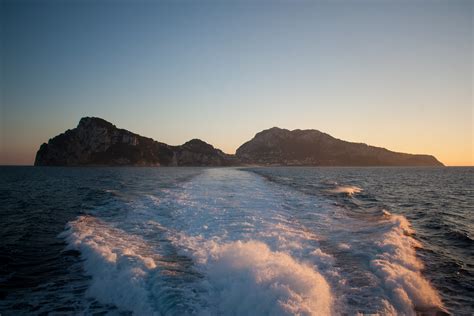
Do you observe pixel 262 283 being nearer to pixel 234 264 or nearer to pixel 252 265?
pixel 252 265

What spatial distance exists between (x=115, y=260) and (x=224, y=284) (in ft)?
14.3

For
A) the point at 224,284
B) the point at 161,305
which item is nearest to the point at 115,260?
the point at 161,305

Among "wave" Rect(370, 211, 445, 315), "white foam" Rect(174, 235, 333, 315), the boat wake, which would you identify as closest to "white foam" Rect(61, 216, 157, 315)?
the boat wake

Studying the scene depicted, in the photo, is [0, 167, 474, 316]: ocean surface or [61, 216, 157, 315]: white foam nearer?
[0, 167, 474, 316]: ocean surface

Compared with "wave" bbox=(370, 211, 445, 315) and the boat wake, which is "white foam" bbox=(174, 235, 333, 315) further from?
"wave" bbox=(370, 211, 445, 315)

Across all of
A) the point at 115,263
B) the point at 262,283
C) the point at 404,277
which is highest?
the point at 262,283

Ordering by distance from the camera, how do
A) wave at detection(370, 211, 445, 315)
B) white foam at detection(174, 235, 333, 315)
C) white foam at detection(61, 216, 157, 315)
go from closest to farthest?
white foam at detection(174, 235, 333, 315) → wave at detection(370, 211, 445, 315) → white foam at detection(61, 216, 157, 315)

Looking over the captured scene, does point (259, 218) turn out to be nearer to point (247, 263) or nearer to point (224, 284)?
point (247, 263)

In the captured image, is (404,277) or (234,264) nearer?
(404,277)

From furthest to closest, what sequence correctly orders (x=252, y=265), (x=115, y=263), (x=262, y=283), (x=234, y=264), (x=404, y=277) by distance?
(x=115, y=263)
(x=234, y=264)
(x=252, y=265)
(x=404, y=277)
(x=262, y=283)

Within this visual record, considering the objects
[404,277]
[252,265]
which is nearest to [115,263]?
[252,265]

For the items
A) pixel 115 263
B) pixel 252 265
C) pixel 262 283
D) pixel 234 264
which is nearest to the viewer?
pixel 262 283

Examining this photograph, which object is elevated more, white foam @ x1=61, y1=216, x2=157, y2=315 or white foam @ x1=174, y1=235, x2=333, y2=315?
white foam @ x1=174, y1=235, x2=333, y2=315

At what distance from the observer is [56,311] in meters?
7.29
